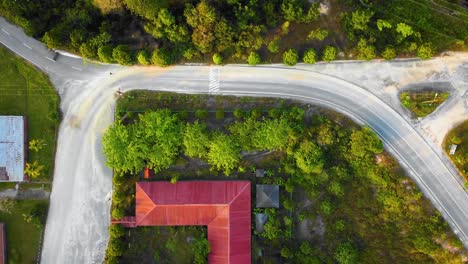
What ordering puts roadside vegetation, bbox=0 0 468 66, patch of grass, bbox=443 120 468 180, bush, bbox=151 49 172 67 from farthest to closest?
patch of grass, bbox=443 120 468 180 < bush, bbox=151 49 172 67 < roadside vegetation, bbox=0 0 468 66

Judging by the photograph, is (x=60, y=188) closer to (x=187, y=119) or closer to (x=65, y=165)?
(x=65, y=165)

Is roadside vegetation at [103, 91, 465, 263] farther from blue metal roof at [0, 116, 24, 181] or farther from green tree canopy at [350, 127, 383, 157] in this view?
blue metal roof at [0, 116, 24, 181]

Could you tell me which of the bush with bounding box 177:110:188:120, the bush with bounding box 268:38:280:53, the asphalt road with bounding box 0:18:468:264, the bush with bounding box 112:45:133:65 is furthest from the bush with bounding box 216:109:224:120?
the bush with bounding box 112:45:133:65

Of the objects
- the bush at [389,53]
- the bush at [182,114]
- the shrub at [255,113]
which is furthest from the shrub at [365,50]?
the bush at [182,114]

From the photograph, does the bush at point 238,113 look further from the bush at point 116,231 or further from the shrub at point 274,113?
the bush at point 116,231

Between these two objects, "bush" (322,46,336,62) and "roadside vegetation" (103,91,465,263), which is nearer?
"roadside vegetation" (103,91,465,263)

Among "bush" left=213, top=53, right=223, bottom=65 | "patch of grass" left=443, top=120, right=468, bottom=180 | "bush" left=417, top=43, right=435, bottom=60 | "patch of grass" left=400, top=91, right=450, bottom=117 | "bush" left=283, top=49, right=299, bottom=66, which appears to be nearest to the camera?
"bush" left=283, top=49, right=299, bottom=66

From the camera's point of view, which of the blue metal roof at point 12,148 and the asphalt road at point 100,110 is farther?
the asphalt road at point 100,110
